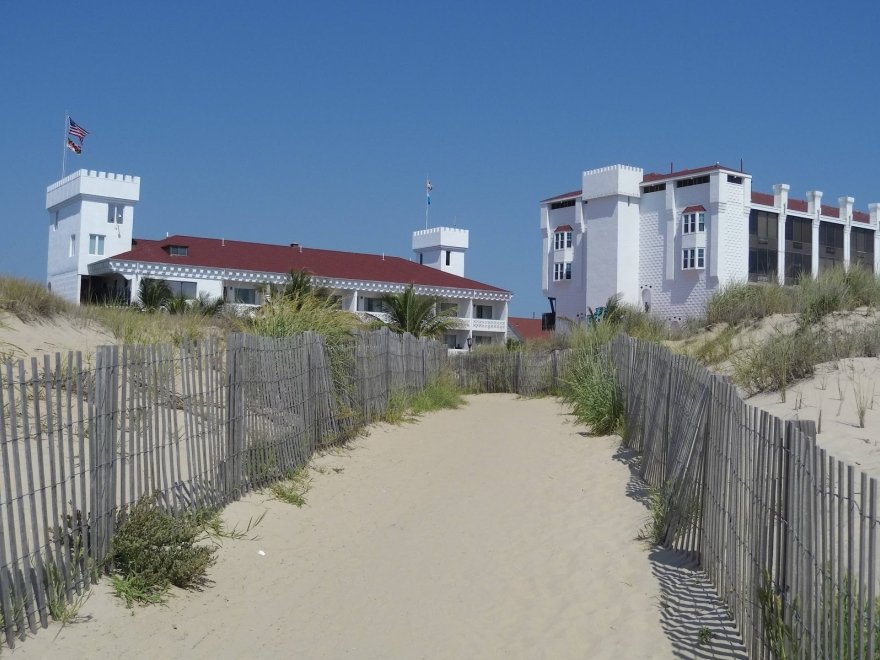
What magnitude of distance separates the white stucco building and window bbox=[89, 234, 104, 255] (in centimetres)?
5

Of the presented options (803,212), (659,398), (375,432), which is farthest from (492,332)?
(659,398)

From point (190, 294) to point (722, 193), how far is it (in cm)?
3070

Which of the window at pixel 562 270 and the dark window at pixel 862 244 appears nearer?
the window at pixel 562 270

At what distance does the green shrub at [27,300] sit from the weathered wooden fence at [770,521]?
37.3ft

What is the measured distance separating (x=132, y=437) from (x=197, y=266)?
126 ft

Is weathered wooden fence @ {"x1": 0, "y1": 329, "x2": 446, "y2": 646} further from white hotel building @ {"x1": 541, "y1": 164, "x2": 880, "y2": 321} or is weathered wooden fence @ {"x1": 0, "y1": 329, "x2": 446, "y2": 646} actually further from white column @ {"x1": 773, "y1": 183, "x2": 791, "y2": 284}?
white column @ {"x1": 773, "y1": 183, "x2": 791, "y2": 284}

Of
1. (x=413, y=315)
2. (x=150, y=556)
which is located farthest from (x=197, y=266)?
(x=150, y=556)

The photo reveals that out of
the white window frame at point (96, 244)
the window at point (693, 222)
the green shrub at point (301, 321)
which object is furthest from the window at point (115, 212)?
the green shrub at point (301, 321)

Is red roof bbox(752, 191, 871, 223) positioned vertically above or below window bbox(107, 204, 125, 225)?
above

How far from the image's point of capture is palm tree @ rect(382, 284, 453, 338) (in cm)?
3094

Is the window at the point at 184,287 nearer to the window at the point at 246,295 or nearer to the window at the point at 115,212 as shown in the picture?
the window at the point at 246,295

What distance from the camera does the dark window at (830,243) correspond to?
61562 mm

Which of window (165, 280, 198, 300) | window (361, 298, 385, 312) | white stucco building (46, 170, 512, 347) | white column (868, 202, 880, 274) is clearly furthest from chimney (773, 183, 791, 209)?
window (165, 280, 198, 300)

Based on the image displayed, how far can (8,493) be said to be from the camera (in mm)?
4910
